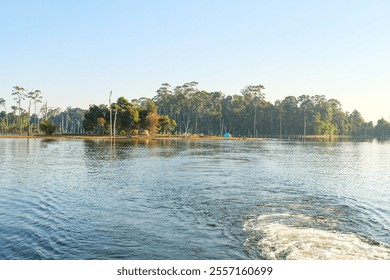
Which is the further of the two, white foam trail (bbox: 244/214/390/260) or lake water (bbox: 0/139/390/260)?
lake water (bbox: 0/139/390/260)

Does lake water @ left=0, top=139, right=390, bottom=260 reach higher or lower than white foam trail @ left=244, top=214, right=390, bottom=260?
higher

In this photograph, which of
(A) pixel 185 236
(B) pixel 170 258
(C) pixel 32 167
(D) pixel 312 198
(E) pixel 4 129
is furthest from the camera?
(E) pixel 4 129

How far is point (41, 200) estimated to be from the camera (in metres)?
17.7

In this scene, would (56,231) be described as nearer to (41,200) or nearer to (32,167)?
(41,200)

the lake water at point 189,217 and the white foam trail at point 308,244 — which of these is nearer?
the white foam trail at point 308,244

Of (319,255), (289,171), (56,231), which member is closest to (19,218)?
(56,231)

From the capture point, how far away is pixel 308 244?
11.6 metres

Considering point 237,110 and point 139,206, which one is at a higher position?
point 237,110

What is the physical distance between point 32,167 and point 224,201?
64.6 feet

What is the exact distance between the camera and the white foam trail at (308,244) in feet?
35.2

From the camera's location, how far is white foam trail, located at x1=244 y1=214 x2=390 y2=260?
35.2ft

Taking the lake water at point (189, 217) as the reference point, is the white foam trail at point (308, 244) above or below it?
below

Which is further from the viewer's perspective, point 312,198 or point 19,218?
point 312,198

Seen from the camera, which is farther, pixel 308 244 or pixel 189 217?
pixel 189 217
